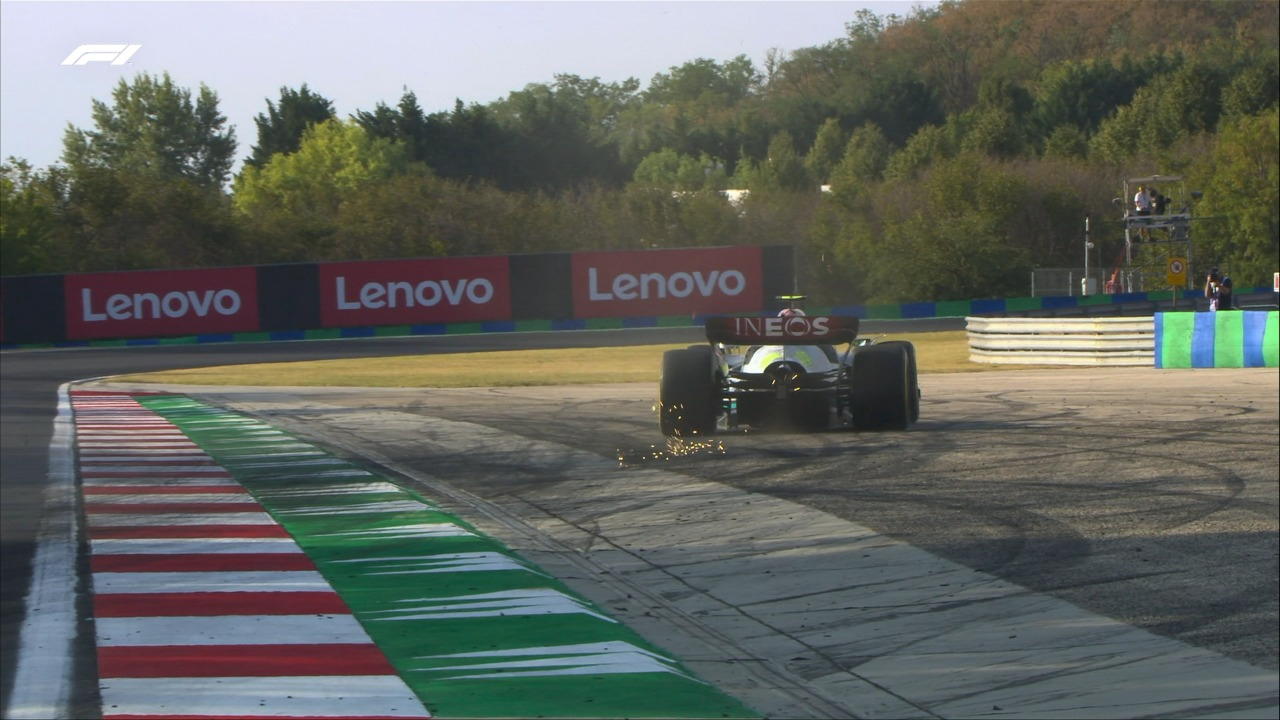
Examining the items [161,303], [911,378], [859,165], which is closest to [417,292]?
[161,303]

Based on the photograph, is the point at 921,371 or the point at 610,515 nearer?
the point at 610,515

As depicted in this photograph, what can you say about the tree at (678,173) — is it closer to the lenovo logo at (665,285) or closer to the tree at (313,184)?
the lenovo logo at (665,285)

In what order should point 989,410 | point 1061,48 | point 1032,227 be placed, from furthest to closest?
point 1032,227
point 989,410
point 1061,48

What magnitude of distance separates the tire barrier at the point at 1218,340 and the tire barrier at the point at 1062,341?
978 millimetres

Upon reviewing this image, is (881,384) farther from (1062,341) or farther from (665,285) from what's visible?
(665,285)

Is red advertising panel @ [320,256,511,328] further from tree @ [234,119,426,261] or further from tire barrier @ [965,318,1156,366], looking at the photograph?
tire barrier @ [965,318,1156,366]

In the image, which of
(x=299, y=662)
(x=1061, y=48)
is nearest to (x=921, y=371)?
(x=299, y=662)

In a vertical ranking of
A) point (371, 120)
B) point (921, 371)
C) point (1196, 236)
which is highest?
point (371, 120)

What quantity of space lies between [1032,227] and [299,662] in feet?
41.8

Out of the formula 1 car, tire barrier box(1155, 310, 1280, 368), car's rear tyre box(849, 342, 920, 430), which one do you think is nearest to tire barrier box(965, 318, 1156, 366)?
tire barrier box(1155, 310, 1280, 368)

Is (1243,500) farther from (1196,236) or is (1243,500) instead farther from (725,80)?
(1196,236)

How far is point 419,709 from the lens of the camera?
486 centimetres

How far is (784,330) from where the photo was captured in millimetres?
12000

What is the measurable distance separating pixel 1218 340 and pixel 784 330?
6315 millimetres
